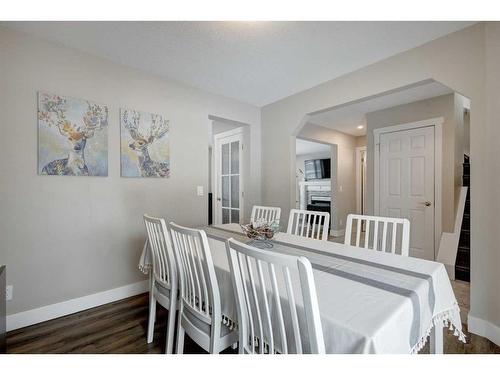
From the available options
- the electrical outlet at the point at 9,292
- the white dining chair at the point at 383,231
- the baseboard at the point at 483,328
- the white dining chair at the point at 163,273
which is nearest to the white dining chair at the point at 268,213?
the white dining chair at the point at 383,231

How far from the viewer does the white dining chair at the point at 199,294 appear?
3.73 feet

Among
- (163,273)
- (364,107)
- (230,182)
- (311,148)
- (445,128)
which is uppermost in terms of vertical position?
(364,107)

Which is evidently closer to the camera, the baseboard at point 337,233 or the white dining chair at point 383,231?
the white dining chair at point 383,231

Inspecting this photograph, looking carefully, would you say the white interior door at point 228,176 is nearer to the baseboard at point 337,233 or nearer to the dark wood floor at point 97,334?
the dark wood floor at point 97,334

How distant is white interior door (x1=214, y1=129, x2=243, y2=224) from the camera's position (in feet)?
12.5

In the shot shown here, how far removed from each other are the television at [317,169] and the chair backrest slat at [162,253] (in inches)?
248

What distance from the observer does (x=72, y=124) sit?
2096 millimetres

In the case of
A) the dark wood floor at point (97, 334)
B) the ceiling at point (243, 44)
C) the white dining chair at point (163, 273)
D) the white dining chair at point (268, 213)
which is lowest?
the dark wood floor at point (97, 334)

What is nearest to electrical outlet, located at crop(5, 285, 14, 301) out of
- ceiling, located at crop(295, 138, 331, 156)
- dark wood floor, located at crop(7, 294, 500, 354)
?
dark wood floor, located at crop(7, 294, 500, 354)

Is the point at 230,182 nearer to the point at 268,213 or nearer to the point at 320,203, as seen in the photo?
the point at 268,213

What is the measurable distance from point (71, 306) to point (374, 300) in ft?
7.95

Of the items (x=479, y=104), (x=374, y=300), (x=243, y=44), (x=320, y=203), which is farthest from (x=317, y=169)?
(x=374, y=300)

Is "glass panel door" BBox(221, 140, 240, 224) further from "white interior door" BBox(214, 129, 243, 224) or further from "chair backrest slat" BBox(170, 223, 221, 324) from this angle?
"chair backrest slat" BBox(170, 223, 221, 324)

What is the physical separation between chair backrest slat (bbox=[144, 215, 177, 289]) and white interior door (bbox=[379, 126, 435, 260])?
11.3 feet
